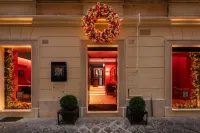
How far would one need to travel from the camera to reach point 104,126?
7207 millimetres

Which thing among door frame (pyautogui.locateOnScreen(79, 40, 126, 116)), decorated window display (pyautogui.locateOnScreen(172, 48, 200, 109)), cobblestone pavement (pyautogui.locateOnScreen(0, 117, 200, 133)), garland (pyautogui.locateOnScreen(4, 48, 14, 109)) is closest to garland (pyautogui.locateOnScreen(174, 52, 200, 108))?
decorated window display (pyautogui.locateOnScreen(172, 48, 200, 109))

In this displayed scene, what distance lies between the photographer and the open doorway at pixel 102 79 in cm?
925

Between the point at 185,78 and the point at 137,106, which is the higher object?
the point at 185,78

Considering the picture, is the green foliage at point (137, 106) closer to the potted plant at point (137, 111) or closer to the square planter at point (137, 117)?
the potted plant at point (137, 111)

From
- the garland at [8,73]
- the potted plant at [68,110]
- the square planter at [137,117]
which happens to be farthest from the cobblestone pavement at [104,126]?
the garland at [8,73]

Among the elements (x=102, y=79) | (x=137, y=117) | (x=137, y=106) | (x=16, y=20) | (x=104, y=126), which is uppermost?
(x=16, y=20)

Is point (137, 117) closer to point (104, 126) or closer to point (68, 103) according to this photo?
point (104, 126)

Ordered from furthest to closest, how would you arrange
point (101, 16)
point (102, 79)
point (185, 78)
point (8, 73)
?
point (102, 79) < point (185, 78) < point (8, 73) < point (101, 16)

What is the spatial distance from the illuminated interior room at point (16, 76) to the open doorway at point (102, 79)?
2.94m

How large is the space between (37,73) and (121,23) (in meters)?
4.31

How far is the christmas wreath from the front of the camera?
796 cm

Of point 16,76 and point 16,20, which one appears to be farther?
point 16,76

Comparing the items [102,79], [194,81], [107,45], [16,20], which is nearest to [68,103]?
[107,45]

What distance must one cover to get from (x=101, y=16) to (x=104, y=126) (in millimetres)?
4420
